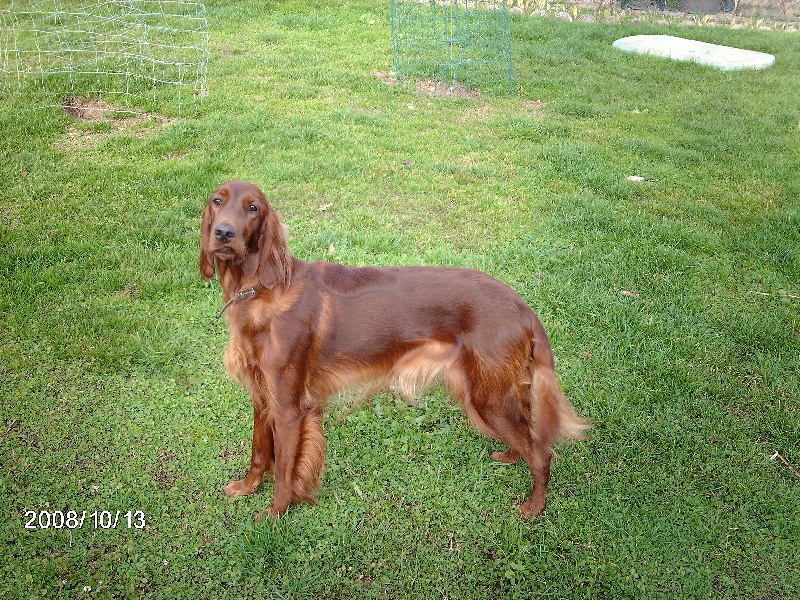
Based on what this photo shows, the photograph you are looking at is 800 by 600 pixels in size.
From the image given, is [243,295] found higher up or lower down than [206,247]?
lower down

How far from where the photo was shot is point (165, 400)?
141 inches

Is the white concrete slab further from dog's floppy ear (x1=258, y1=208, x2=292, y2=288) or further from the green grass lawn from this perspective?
dog's floppy ear (x1=258, y1=208, x2=292, y2=288)

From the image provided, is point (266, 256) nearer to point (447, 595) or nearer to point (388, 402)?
point (388, 402)

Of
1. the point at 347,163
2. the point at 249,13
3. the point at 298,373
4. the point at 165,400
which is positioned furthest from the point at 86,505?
the point at 249,13

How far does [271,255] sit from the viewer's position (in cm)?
274

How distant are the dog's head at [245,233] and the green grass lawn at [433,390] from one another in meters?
1.10

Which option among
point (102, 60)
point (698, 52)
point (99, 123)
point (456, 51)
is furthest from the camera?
point (698, 52)

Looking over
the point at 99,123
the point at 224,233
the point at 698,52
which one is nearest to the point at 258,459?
the point at 224,233

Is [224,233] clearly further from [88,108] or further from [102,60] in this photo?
[102,60]

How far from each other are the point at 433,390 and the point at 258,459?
116 centimetres

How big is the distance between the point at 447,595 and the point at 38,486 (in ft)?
6.26

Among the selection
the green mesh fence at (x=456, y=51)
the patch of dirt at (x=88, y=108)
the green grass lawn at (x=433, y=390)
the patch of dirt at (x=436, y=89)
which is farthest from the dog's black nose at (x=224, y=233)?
the green mesh fence at (x=456, y=51)

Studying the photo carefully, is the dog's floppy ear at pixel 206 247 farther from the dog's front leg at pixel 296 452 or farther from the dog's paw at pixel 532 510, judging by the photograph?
the dog's paw at pixel 532 510

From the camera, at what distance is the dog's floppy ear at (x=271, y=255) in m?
2.74
